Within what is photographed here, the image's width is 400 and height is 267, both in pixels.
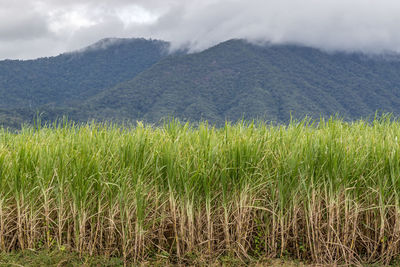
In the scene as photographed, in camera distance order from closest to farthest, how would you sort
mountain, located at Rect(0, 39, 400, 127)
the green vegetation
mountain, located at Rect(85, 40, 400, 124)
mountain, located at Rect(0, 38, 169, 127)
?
the green vegetation, mountain, located at Rect(85, 40, 400, 124), mountain, located at Rect(0, 39, 400, 127), mountain, located at Rect(0, 38, 169, 127)

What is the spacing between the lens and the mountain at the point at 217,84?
10681 centimetres

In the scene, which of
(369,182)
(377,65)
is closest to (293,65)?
(377,65)

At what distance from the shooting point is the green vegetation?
4.16m

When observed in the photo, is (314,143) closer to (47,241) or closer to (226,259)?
(226,259)

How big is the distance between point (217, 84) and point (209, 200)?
128010mm

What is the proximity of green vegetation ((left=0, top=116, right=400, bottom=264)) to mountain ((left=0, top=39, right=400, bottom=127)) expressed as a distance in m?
79.3

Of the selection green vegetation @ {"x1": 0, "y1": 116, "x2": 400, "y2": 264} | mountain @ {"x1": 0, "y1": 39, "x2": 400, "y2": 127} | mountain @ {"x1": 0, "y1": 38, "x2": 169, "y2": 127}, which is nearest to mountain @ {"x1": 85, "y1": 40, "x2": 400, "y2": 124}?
mountain @ {"x1": 0, "y1": 39, "x2": 400, "y2": 127}

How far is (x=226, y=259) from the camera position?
4.04 metres

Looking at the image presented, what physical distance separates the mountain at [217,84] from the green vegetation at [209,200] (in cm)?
7926

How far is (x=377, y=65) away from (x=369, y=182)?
172 m

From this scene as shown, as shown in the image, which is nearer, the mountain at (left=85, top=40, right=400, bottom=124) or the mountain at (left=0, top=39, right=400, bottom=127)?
the mountain at (left=85, top=40, right=400, bottom=124)

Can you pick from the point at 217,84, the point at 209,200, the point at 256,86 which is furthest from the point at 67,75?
the point at 209,200

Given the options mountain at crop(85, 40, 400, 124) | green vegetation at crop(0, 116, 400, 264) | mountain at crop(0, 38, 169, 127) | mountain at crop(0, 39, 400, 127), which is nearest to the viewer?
green vegetation at crop(0, 116, 400, 264)

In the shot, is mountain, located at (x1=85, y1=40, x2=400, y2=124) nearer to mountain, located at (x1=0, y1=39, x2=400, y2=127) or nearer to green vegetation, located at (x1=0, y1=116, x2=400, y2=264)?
mountain, located at (x1=0, y1=39, x2=400, y2=127)
